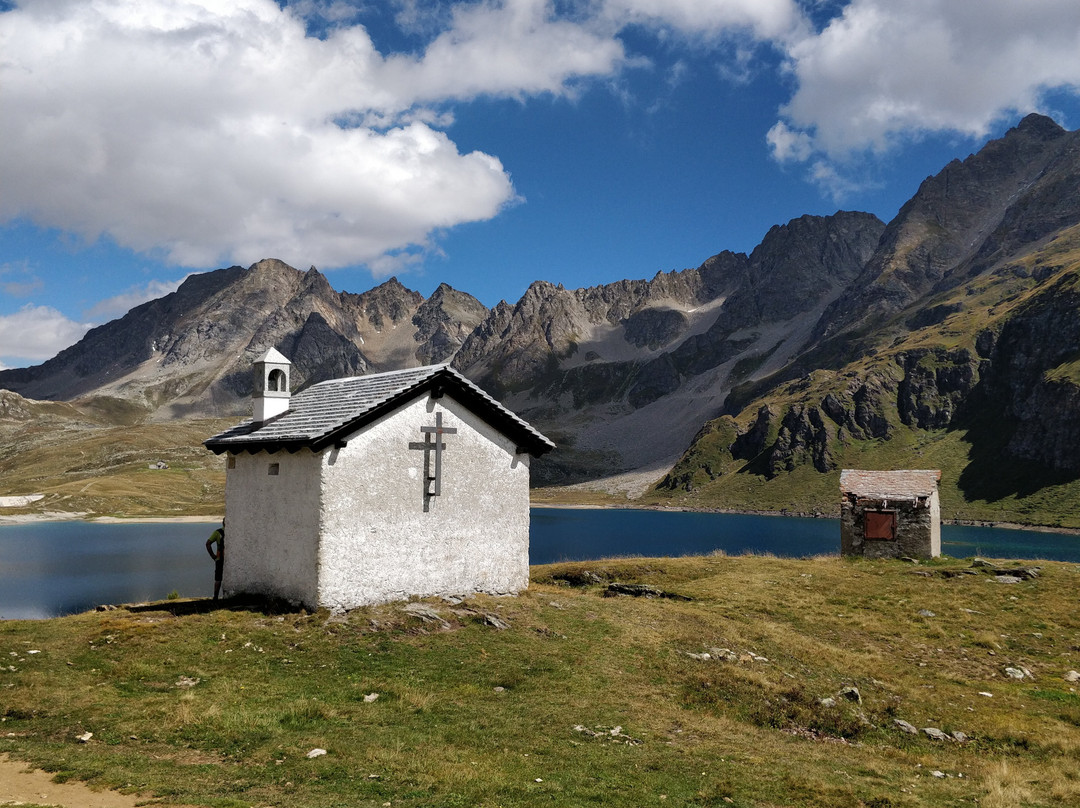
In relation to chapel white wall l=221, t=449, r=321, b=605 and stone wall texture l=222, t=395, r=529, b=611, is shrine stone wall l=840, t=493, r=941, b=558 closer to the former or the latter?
stone wall texture l=222, t=395, r=529, b=611

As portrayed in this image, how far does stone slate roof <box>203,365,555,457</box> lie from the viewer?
2253 cm

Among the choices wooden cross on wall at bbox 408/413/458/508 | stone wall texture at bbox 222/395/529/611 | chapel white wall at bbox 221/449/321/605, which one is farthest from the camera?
wooden cross on wall at bbox 408/413/458/508

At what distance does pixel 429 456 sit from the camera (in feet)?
80.5

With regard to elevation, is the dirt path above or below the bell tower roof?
below

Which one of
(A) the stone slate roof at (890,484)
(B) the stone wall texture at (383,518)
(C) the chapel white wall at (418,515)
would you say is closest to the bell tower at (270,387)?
(B) the stone wall texture at (383,518)

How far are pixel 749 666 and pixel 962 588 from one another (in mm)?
18263

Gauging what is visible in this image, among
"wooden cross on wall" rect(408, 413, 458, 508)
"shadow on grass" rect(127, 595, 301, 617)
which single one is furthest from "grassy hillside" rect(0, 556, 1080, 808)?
"wooden cross on wall" rect(408, 413, 458, 508)

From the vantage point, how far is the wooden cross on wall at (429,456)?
24.3m

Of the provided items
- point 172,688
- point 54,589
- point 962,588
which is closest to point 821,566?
point 962,588

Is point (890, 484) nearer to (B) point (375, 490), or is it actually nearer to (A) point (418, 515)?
(A) point (418, 515)

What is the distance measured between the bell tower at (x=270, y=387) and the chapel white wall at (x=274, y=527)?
→ 1896 millimetres

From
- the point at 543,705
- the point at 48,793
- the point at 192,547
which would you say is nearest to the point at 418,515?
the point at 543,705

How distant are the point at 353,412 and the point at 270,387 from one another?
644cm

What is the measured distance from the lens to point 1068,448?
19250 cm
